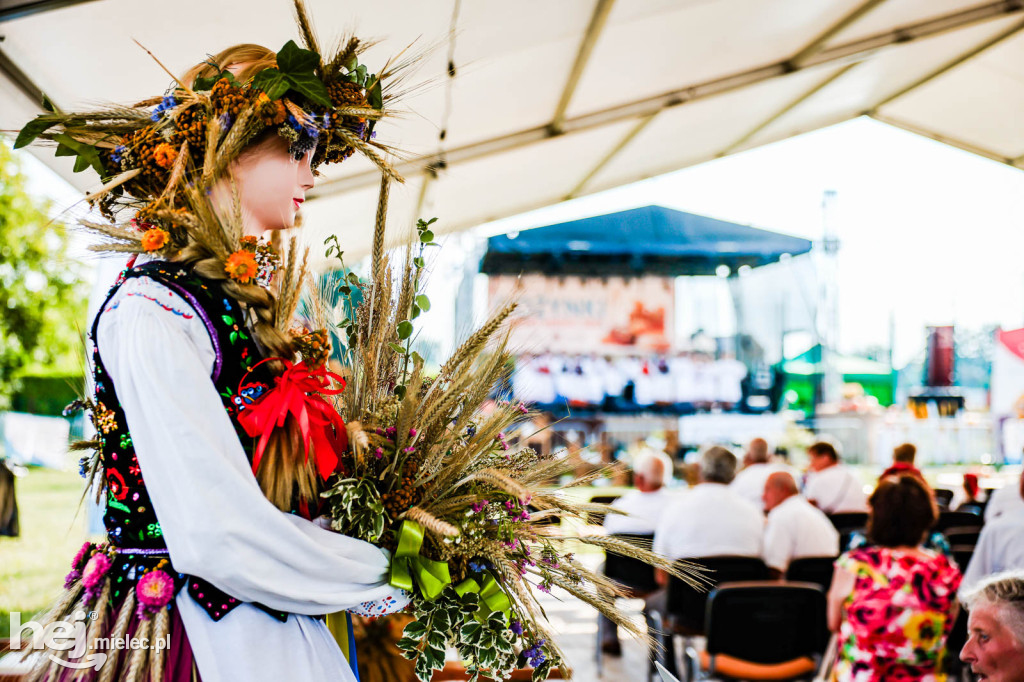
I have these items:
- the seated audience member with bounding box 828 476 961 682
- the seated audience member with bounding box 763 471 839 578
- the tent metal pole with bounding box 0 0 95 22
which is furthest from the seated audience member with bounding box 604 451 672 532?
the tent metal pole with bounding box 0 0 95 22

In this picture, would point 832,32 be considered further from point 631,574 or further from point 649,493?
point 631,574

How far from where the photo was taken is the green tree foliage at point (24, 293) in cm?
836

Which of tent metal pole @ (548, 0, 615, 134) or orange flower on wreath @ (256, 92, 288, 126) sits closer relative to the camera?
orange flower on wreath @ (256, 92, 288, 126)

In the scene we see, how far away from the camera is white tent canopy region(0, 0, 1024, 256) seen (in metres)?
2.39

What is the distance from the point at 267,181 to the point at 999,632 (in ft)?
5.66

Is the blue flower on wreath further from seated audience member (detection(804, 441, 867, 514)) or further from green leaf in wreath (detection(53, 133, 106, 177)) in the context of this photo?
seated audience member (detection(804, 441, 867, 514))

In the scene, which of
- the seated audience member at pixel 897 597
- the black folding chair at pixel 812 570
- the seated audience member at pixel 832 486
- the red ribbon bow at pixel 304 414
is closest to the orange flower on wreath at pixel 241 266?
the red ribbon bow at pixel 304 414

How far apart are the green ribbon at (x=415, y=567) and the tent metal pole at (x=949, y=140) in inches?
279

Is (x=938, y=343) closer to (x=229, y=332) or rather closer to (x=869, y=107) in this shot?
(x=869, y=107)

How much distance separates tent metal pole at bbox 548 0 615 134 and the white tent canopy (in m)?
0.01

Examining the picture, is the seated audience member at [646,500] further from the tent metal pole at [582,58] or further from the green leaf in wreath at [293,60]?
the green leaf in wreath at [293,60]

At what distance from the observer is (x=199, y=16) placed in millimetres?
2436

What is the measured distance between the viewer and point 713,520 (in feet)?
12.6

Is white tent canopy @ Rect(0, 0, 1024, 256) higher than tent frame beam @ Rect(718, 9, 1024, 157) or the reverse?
the reverse
